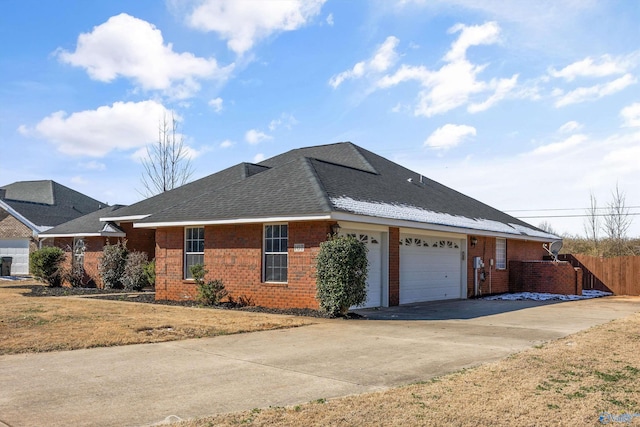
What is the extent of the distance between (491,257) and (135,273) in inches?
584

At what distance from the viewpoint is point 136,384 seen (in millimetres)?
7160

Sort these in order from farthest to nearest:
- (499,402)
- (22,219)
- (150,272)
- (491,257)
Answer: (22,219), (491,257), (150,272), (499,402)

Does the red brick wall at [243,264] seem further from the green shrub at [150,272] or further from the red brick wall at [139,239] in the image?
the red brick wall at [139,239]

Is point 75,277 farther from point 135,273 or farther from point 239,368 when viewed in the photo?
point 239,368

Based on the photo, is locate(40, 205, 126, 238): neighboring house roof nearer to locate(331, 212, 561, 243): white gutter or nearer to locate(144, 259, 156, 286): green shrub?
locate(144, 259, 156, 286): green shrub

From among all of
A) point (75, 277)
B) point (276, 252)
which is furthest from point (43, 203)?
point (276, 252)

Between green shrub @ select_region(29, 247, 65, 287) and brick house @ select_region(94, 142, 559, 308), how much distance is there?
3.14 m

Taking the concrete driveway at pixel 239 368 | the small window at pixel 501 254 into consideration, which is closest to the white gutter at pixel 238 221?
the concrete driveway at pixel 239 368

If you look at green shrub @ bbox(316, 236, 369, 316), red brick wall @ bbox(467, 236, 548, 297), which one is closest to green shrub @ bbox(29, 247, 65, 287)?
green shrub @ bbox(316, 236, 369, 316)

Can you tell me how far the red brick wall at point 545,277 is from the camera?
24.7 meters

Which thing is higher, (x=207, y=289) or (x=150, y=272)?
(x=150, y=272)

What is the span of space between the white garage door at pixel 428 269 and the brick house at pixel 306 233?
0.12 feet

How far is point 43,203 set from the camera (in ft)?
127

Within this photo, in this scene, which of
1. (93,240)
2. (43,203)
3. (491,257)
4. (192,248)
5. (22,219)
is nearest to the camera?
(192,248)
